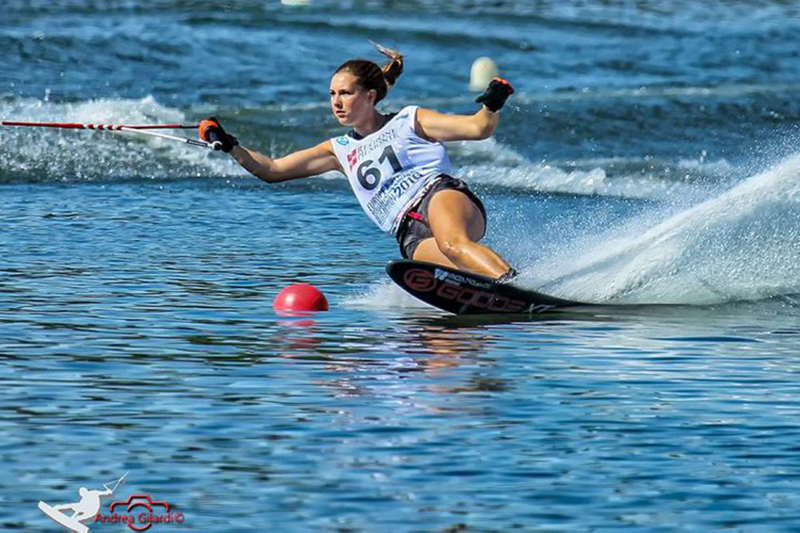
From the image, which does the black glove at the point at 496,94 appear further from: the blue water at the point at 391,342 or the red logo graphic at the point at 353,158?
the red logo graphic at the point at 353,158

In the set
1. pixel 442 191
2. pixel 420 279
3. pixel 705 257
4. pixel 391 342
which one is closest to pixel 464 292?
pixel 420 279

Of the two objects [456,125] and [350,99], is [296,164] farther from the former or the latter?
[456,125]

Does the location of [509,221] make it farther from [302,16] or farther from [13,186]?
[302,16]

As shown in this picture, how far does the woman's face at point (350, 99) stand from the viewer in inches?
435

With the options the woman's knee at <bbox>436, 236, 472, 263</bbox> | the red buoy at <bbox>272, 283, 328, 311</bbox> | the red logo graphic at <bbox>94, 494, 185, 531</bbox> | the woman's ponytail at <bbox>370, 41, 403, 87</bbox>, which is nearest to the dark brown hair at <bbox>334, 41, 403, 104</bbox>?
the woman's ponytail at <bbox>370, 41, 403, 87</bbox>

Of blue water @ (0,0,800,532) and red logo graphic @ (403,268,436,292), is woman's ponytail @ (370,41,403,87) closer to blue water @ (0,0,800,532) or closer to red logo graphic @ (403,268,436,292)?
red logo graphic @ (403,268,436,292)

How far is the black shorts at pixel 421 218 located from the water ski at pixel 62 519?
16.8ft

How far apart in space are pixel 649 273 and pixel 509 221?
4992 mm

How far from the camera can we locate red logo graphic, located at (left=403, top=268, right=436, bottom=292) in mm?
10594

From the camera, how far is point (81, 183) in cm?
1972

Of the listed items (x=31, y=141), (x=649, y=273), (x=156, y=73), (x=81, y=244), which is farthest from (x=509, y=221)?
(x=156, y=73)

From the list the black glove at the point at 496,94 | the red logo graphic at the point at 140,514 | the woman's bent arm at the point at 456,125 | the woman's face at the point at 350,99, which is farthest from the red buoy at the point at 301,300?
the red logo graphic at the point at 140,514

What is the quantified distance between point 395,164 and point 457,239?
0.64 m

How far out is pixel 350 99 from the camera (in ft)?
36.5
